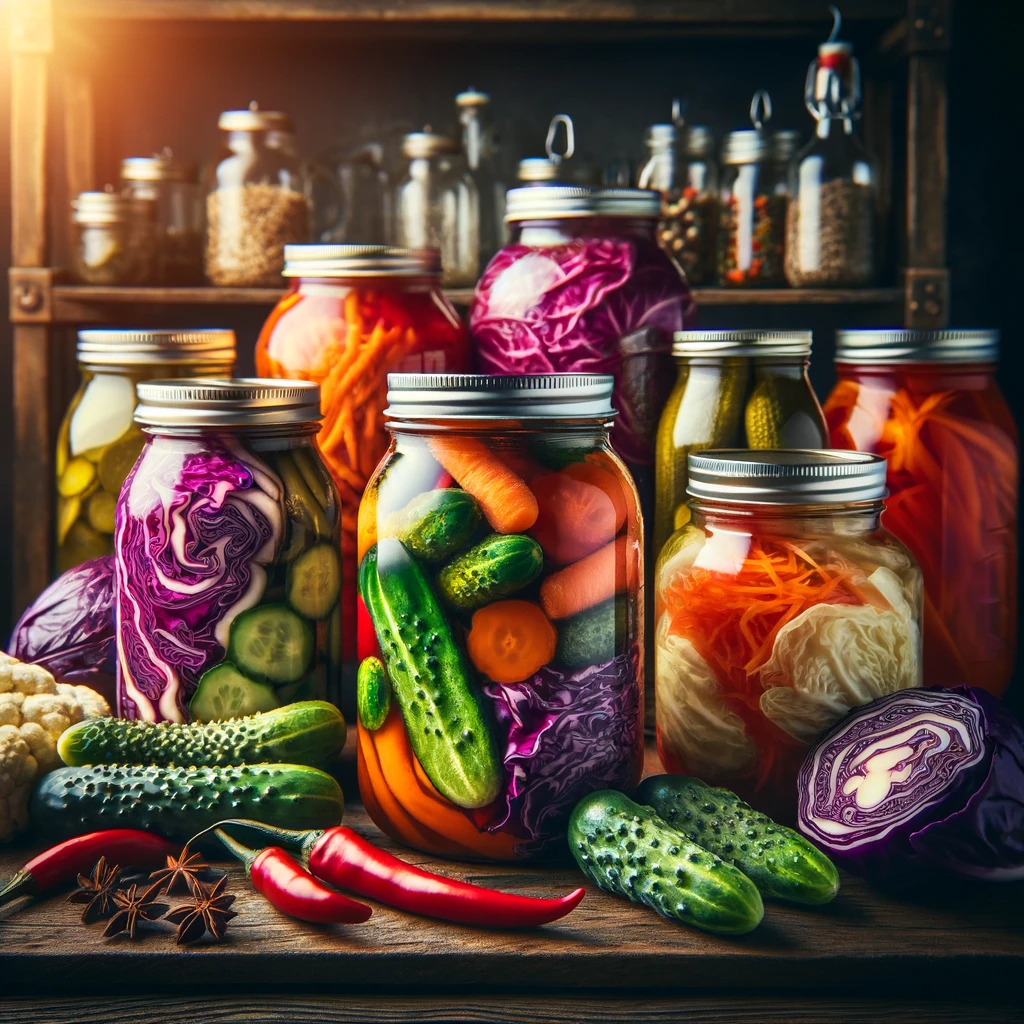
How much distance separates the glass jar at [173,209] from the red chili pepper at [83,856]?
105 centimetres

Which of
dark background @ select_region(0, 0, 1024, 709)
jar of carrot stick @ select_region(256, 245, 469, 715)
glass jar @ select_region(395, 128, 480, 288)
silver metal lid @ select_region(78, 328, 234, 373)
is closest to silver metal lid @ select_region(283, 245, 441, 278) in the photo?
jar of carrot stick @ select_region(256, 245, 469, 715)

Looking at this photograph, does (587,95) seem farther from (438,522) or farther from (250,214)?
(438,522)

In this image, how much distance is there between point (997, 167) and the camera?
→ 1.90 meters

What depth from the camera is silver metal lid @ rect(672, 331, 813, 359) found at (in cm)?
108

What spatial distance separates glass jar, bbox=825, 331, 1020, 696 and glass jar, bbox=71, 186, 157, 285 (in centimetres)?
104

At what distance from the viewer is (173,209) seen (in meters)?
1.81

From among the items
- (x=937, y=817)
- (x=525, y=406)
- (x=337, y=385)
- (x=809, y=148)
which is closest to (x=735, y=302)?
(x=809, y=148)

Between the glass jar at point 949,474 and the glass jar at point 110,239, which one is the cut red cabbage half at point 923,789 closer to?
the glass jar at point 949,474

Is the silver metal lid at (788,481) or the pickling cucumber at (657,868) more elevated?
the silver metal lid at (788,481)

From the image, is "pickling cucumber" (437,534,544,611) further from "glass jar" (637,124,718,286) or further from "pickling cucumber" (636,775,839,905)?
"glass jar" (637,124,718,286)

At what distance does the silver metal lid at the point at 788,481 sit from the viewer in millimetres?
917

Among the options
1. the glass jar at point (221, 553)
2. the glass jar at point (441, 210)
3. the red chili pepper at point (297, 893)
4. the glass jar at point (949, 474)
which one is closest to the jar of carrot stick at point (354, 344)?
the glass jar at point (221, 553)

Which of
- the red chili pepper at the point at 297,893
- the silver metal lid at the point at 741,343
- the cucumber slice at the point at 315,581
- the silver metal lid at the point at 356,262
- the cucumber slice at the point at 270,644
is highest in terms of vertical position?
the silver metal lid at the point at 356,262

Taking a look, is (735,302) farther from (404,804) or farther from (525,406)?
(404,804)
